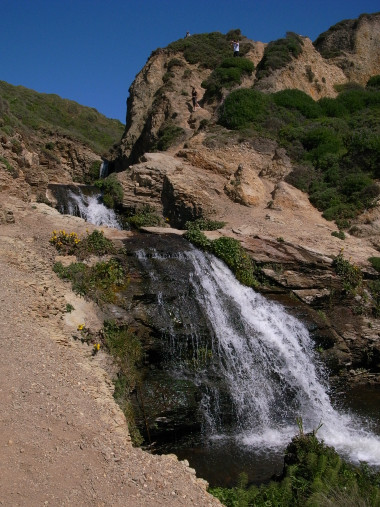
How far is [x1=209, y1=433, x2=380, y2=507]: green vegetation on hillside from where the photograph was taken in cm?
604

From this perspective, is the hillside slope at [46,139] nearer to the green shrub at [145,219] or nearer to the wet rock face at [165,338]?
the green shrub at [145,219]

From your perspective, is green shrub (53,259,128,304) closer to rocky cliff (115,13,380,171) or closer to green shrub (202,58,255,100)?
rocky cliff (115,13,380,171)

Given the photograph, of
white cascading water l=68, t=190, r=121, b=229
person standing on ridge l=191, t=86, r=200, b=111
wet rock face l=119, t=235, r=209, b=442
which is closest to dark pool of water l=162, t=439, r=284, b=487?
wet rock face l=119, t=235, r=209, b=442

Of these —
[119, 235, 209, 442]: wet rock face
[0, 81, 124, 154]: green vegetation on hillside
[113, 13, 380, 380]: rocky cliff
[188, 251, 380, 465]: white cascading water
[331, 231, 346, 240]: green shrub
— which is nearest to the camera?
[119, 235, 209, 442]: wet rock face

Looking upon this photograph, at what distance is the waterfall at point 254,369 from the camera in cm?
1027

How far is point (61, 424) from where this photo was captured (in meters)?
7.11

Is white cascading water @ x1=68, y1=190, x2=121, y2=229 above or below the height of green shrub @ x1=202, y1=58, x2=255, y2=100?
below

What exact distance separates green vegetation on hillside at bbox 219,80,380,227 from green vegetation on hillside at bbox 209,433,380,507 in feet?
41.6

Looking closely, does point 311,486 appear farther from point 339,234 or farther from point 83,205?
point 83,205

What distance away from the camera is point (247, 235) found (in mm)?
16062

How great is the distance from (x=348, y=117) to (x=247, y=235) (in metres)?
16.9

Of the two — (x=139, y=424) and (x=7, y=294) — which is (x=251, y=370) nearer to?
(x=139, y=424)

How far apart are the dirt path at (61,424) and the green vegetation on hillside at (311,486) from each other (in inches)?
26.5

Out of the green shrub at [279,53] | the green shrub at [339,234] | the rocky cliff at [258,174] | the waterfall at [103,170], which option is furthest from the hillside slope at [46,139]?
the green shrub at [279,53]
